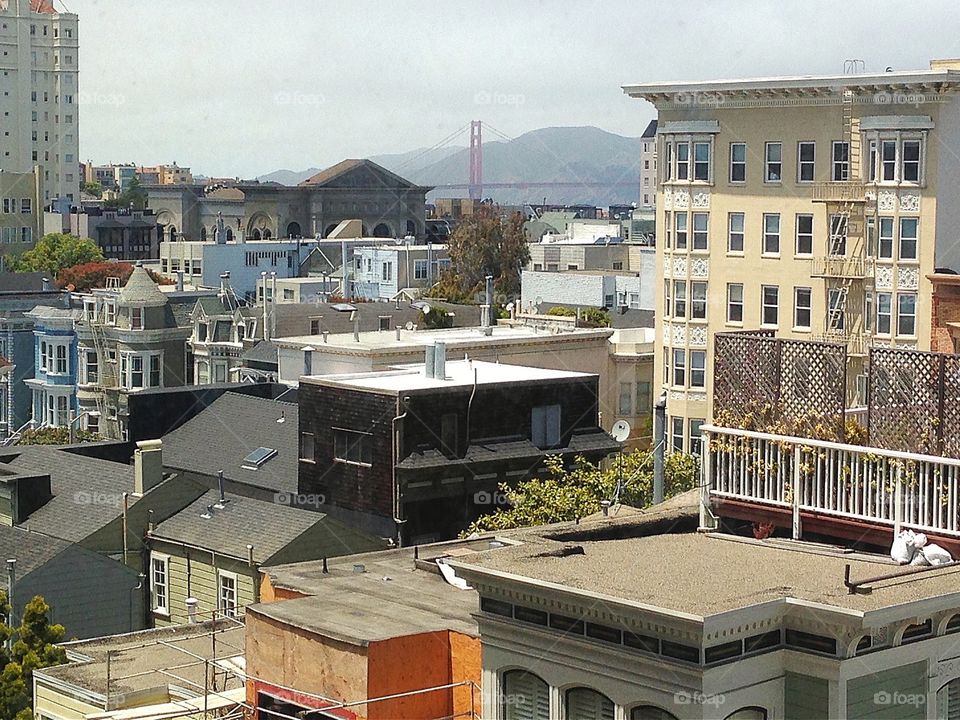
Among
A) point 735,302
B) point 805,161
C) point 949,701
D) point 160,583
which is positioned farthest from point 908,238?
point 949,701

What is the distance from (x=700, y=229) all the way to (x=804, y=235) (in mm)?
3942

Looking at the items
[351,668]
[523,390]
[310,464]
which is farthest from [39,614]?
[523,390]


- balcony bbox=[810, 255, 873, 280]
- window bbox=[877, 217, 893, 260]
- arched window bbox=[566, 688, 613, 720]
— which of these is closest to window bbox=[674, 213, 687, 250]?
balcony bbox=[810, 255, 873, 280]

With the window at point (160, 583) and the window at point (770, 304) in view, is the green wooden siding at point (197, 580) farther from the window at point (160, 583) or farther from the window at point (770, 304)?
the window at point (770, 304)

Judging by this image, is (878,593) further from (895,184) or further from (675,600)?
(895,184)

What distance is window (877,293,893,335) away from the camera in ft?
166

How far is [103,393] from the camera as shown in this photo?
78812 mm

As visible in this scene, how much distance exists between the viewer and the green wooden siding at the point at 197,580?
37.6 meters

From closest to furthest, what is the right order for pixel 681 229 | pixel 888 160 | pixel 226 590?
pixel 226 590, pixel 888 160, pixel 681 229

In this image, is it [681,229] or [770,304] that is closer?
[770,304]

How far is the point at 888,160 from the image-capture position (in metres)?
49.9

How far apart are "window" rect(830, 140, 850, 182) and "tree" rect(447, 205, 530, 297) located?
67.7 metres

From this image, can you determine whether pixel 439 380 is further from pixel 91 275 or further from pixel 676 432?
pixel 91 275

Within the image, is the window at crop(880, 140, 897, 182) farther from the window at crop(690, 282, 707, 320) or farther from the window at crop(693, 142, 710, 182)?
the window at crop(690, 282, 707, 320)
